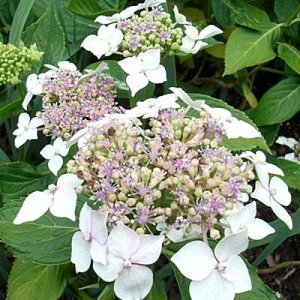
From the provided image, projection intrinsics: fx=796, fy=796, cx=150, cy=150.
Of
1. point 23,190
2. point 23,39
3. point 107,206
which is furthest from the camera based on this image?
point 23,39

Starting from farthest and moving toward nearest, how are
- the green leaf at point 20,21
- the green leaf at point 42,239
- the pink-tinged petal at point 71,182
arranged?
1. the green leaf at point 20,21
2. the green leaf at point 42,239
3. the pink-tinged petal at point 71,182

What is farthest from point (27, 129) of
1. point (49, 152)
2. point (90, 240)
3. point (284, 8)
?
point (284, 8)

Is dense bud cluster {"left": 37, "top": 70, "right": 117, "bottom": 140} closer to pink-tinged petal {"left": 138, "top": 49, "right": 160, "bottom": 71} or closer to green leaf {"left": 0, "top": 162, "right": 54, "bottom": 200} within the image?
pink-tinged petal {"left": 138, "top": 49, "right": 160, "bottom": 71}

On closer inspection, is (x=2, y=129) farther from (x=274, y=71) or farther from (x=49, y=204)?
(x=49, y=204)

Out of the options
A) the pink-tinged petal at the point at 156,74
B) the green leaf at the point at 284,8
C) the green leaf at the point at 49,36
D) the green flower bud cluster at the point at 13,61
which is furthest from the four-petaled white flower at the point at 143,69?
the green leaf at the point at 284,8

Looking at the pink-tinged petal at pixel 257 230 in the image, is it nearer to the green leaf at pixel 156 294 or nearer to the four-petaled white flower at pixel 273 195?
the four-petaled white flower at pixel 273 195

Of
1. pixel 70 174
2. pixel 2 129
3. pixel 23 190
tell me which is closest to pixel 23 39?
pixel 23 190
